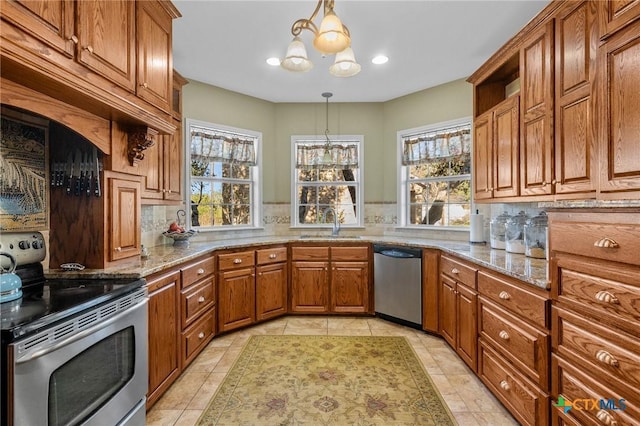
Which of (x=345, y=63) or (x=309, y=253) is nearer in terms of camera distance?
(x=345, y=63)

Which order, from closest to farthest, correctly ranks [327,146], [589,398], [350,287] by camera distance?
[589,398] < [350,287] < [327,146]

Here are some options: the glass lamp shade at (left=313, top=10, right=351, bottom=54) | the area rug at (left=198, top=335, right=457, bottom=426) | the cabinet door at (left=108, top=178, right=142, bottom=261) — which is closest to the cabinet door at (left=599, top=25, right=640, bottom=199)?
the glass lamp shade at (left=313, top=10, right=351, bottom=54)

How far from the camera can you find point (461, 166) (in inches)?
149

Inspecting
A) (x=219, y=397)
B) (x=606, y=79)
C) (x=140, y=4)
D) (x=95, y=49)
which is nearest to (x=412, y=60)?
(x=606, y=79)

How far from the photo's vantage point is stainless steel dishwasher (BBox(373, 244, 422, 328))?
3.31 meters

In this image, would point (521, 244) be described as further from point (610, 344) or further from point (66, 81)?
point (66, 81)

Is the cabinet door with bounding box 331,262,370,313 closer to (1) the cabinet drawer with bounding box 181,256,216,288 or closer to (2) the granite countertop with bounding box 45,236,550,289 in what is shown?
(2) the granite countertop with bounding box 45,236,550,289

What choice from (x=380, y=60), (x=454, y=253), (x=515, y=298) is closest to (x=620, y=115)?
(x=515, y=298)

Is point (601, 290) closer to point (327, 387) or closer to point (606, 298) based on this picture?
point (606, 298)

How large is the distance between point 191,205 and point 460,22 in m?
3.23

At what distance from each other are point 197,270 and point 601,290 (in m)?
2.61

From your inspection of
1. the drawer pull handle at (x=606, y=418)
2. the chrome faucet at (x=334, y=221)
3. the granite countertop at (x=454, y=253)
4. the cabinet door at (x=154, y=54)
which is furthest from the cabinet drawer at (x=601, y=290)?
the chrome faucet at (x=334, y=221)

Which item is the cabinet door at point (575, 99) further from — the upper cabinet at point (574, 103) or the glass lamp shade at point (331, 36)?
the glass lamp shade at point (331, 36)

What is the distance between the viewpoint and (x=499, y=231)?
9.62 ft
